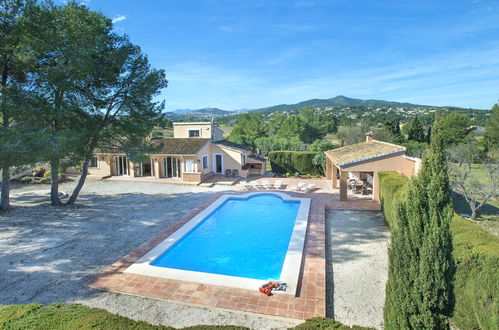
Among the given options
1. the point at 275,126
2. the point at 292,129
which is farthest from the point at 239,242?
the point at 275,126

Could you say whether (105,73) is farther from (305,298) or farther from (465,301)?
(465,301)

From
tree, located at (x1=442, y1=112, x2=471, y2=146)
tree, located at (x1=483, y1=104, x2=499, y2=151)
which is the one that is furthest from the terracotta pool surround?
tree, located at (x1=442, y1=112, x2=471, y2=146)

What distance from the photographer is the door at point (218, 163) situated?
30375 millimetres

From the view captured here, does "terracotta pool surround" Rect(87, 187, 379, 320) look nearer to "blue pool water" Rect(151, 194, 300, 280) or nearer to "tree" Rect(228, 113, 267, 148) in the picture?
"blue pool water" Rect(151, 194, 300, 280)

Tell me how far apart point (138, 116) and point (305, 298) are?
15.6 metres

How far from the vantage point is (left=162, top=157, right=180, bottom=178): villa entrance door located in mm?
28844

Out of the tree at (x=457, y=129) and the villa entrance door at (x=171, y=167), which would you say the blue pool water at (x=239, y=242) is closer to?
the villa entrance door at (x=171, y=167)

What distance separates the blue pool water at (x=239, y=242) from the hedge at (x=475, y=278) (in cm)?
528

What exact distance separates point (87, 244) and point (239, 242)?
6.63m

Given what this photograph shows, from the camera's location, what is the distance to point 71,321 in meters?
5.02

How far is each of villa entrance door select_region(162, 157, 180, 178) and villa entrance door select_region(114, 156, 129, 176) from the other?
13.8 feet

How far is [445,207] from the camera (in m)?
4.90

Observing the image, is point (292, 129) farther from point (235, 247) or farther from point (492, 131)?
point (235, 247)

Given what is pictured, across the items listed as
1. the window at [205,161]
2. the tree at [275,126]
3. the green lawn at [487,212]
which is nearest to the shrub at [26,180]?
the window at [205,161]
